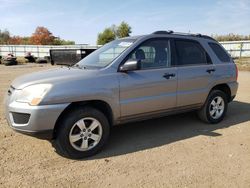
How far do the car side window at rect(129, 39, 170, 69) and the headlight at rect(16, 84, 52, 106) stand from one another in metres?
1.55

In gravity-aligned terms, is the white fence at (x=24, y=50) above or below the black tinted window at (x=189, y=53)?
above

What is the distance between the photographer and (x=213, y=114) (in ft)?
20.2

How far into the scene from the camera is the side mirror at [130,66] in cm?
449

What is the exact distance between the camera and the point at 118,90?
178 inches

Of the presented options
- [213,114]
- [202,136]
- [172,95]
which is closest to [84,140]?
[172,95]

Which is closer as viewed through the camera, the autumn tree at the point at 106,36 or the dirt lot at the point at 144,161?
the dirt lot at the point at 144,161

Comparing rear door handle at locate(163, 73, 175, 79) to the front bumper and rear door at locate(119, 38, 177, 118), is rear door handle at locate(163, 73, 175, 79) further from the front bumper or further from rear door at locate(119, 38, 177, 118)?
the front bumper

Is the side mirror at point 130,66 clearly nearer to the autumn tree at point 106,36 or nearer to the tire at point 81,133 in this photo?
the tire at point 81,133

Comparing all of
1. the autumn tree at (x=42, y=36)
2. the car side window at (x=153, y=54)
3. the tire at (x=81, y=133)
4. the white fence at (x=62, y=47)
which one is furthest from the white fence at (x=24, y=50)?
the tire at (x=81, y=133)

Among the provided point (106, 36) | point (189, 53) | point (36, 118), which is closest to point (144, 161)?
point (36, 118)

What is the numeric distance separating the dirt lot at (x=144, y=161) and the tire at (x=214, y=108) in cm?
30

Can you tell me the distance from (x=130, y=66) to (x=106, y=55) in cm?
81

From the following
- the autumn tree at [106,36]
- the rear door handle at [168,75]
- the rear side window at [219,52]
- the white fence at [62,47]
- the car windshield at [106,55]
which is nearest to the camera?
the car windshield at [106,55]

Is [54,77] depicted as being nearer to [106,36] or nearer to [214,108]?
[214,108]
